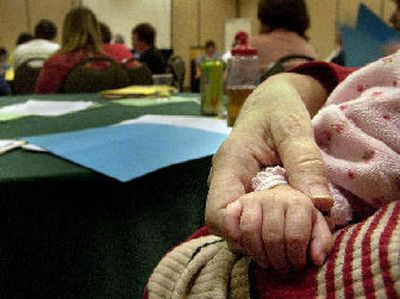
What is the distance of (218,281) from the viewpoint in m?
0.49

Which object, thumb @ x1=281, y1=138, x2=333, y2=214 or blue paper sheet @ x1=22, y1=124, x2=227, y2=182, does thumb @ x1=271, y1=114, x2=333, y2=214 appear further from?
blue paper sheet @ x1=22, y1=124, x2=227, y2=182

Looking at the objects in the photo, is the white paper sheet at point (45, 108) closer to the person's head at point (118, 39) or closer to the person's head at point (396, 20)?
the person's head at point (396, 20)

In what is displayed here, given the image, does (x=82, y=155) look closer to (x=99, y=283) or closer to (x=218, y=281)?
(x=99, y=283)

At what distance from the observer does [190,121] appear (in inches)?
51.5

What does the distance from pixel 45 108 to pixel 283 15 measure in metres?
1.73

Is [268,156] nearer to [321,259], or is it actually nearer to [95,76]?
[321,259]

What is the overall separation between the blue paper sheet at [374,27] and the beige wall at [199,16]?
221 inches

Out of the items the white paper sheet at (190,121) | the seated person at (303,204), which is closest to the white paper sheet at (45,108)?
the white paper sheet at (190,121)

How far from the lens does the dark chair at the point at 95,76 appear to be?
242 cm

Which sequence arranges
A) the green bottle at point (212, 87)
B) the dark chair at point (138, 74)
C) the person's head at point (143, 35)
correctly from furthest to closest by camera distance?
the person's head at point (143, 35), the dark chair at point (138, 74), the green bottle at point (212, 87)

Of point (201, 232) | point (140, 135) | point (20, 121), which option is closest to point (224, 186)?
point (201, 232)

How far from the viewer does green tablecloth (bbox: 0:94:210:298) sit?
82 centimetres

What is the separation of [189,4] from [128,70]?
7.93 meters

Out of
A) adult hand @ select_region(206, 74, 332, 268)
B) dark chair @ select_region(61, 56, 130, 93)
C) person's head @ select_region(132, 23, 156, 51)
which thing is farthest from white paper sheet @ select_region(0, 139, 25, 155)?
person's head @ select_region(132, 23, 156, 51)
